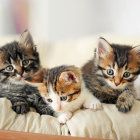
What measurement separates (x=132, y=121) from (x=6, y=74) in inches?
25.4

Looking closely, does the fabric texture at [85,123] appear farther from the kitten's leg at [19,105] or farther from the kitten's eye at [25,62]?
the kitten's eye at [25,62]

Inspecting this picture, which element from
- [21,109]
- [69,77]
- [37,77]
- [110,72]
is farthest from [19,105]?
[110,72]

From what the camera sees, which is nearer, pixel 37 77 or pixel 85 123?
pixel 85 123

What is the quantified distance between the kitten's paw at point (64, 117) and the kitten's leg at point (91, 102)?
3.9 inches

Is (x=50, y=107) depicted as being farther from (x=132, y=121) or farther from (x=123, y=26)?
(x=123, y=26)

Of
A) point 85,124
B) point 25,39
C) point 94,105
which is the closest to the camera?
point 85,124

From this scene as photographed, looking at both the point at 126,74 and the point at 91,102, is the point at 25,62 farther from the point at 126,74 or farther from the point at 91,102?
the point at 126,74

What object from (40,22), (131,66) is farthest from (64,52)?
(131,66)

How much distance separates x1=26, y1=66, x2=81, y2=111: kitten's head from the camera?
97 centimetres

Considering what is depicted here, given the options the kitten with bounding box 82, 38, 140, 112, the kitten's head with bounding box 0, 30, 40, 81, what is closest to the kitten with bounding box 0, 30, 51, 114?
the kitten's head with bounding box 0, 30, 40, 81

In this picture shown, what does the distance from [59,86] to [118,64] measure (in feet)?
0.96

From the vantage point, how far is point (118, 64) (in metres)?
0.99

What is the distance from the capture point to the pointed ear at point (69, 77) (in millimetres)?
961

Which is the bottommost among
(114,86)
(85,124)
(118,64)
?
(85,124)
